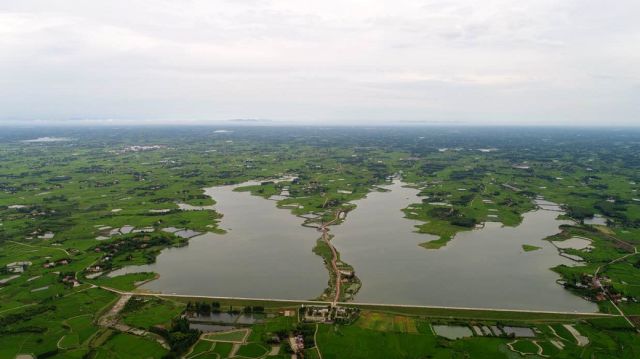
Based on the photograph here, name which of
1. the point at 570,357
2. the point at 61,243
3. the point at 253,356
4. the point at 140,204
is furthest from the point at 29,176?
the point at 570,357

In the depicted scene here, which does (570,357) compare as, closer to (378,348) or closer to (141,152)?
(378,348)

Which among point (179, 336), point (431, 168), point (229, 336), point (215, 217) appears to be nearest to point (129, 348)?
point (179, 336)

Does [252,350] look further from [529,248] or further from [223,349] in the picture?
[529,248]

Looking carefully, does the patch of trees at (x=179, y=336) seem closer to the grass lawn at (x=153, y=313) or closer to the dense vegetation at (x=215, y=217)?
the dense vegetation at (x=215, y=217)

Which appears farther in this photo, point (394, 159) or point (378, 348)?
point (394, 159)

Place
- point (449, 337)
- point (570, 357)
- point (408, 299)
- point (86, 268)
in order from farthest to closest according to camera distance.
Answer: point (86, 268)
point (408, 299)
point (449, 337)
point (570, 357)

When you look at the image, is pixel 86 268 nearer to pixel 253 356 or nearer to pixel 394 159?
pixel 253 356

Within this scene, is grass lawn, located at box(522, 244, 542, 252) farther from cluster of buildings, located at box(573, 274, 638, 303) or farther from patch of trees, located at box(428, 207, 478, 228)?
patch of trees, located at box(428, 207, 478, 228)

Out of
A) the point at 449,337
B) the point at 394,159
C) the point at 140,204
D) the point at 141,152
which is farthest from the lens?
the point at 141,152
